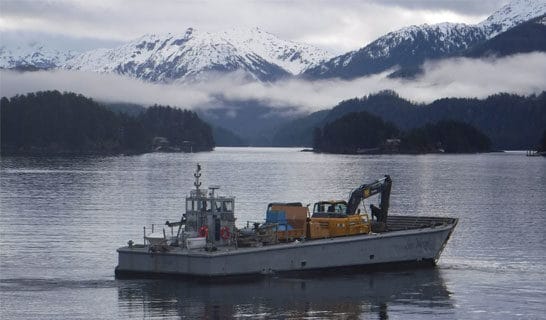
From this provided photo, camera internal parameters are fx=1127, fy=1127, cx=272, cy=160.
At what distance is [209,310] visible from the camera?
45750 mm

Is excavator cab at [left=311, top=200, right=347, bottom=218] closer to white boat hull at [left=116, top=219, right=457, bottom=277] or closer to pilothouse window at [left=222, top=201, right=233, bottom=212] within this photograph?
white boat hull at [left=116, top=219, right=457, bottom=277]

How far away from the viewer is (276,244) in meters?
52.3

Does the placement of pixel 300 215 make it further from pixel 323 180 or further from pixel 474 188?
pixel 323 180

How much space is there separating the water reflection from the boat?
2.57 feet

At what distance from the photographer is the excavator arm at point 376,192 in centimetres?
5912

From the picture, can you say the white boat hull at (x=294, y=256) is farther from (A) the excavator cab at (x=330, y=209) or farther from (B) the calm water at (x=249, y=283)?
(A) the excavator cab at (x=330, y=209)

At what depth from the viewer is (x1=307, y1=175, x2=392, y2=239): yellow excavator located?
5488 centimetres

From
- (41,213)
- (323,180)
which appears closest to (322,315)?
(41,213)

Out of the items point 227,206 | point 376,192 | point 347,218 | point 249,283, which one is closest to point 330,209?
point 347,218

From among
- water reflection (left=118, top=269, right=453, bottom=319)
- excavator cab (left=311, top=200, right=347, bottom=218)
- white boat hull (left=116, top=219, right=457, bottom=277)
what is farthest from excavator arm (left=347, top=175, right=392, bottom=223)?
water reflection (left=118, top=269, right=453, bottom=319)

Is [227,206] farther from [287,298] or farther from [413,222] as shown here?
[413,222]

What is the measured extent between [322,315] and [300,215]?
10417mm

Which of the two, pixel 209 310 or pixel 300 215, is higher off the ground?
pixel 300 215

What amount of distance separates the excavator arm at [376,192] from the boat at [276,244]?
0.21ft
